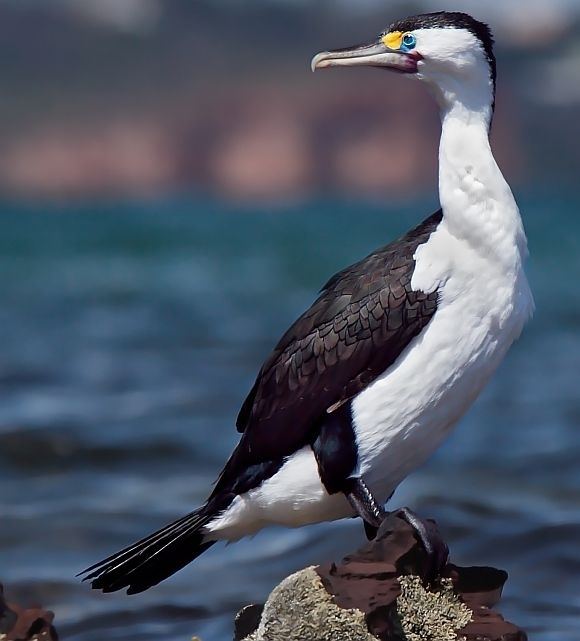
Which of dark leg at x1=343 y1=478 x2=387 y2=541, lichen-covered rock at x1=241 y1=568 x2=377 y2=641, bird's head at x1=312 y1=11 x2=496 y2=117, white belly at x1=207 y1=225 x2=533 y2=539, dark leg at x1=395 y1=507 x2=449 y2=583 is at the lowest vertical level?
lichen-covered rock at x1=241 y1=568 x2=377 y2=641

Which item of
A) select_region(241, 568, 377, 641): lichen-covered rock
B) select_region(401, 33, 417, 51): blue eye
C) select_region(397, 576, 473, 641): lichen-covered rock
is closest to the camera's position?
select_region(241, 568, 377, 641): lichen-covered rock

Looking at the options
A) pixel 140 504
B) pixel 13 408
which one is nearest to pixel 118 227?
pixel 13 408

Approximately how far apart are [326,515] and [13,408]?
6651 millimetres

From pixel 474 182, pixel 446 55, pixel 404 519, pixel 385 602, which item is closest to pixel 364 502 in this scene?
pixel 404 519

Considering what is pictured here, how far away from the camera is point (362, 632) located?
4582 mm

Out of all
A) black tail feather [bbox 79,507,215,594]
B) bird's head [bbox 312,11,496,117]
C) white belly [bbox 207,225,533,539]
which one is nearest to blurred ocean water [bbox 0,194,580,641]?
black tail feather [bbox 79,507,215,594]

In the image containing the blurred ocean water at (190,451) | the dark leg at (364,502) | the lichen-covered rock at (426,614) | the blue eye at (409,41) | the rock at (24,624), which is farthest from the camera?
the blurred ocean water at (190,451)

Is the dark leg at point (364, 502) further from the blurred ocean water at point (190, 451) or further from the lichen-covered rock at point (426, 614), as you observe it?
the blurred ocean water at point (190, 451)

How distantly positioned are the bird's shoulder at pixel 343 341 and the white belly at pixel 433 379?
0.05 m

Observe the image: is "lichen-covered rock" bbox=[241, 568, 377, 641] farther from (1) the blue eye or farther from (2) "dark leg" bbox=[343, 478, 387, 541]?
(1) the blue eye

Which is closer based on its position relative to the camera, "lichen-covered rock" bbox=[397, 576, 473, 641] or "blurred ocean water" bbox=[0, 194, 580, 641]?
"lichen-covered rock" bbox=[397, 576, 473, 641]

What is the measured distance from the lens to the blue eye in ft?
17.2

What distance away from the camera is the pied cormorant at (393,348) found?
198 inches

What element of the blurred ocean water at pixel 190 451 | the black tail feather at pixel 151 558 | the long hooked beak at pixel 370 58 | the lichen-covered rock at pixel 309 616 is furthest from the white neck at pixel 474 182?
the blurred ocean water at pixel 190 451
